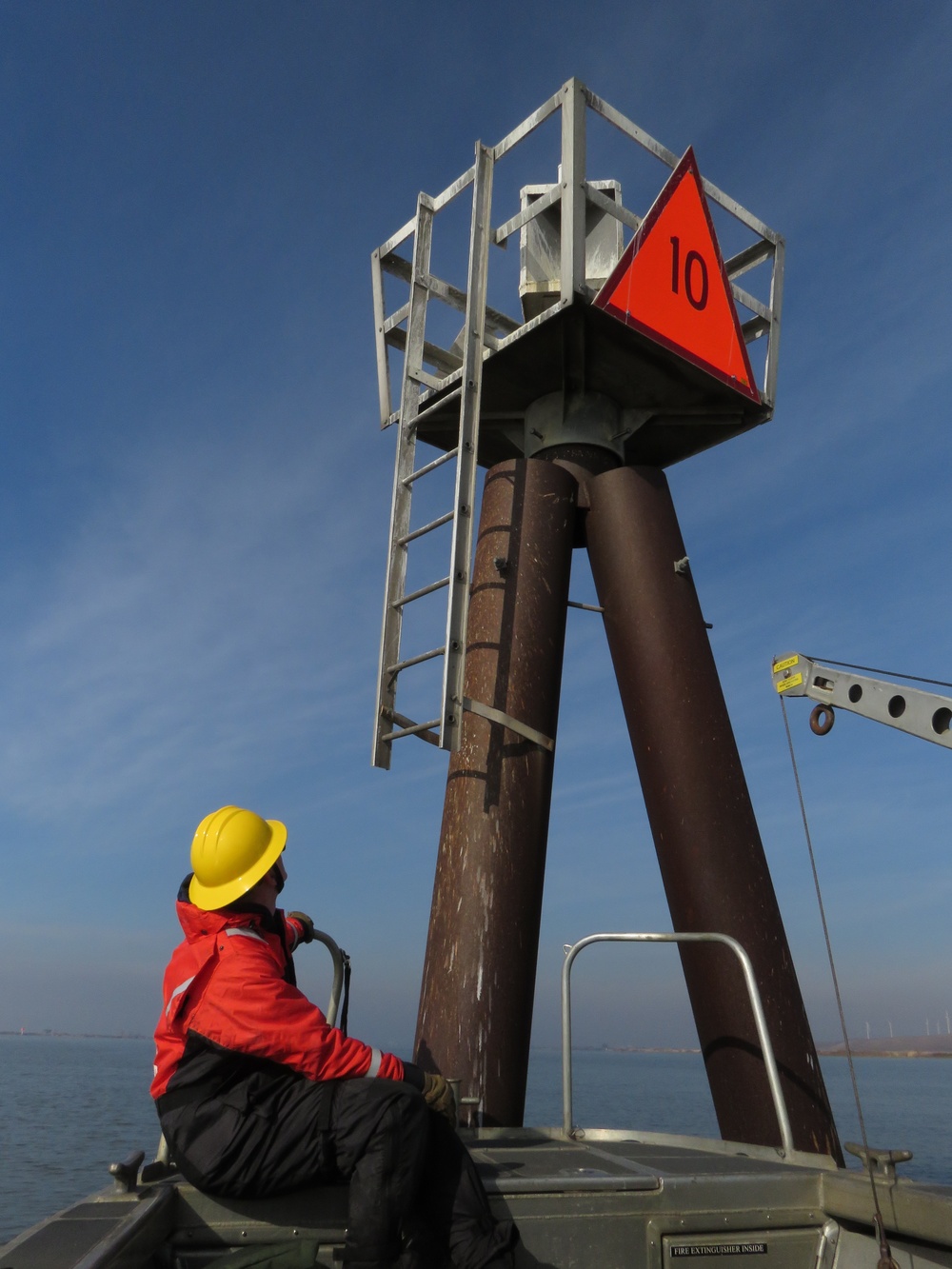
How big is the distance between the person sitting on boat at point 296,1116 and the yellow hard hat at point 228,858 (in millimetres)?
173

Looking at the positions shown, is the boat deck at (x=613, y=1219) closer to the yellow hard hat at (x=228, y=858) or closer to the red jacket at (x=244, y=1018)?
the red jacket at (x=244, y=1018)

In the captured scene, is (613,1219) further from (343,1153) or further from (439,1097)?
(343,1153)

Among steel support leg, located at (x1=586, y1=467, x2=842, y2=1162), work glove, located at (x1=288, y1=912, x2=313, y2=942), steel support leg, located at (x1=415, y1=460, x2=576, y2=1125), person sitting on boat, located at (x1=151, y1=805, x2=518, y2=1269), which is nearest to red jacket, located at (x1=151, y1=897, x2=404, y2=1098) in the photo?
person sitting on boat, located at (x1=151, y1=805, x2=518, y2=1269)

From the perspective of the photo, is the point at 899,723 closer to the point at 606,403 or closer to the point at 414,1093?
the point at 606,403

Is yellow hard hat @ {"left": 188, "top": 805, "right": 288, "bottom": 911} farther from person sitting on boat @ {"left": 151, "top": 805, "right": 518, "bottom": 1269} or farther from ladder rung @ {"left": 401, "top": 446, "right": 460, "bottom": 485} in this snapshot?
ladder rung @ {"left": 401, "top": 446, "right": 460, "bottom": 485}

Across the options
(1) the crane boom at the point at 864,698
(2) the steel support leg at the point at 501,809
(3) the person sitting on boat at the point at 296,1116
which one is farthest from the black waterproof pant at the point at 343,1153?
(1) the crane boom at the point at 864,698

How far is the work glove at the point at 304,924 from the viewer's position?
4086 mm

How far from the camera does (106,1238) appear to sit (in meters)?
2.59

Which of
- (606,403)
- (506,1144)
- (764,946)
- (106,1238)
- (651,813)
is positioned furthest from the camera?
(606,403)

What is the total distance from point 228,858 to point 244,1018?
0.58 meters

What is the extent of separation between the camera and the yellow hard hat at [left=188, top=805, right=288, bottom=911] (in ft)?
11.0

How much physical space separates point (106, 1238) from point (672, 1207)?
197 cm

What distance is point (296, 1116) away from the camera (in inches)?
118

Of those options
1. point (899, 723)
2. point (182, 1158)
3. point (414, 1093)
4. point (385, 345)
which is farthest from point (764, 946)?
point (385, 345)
